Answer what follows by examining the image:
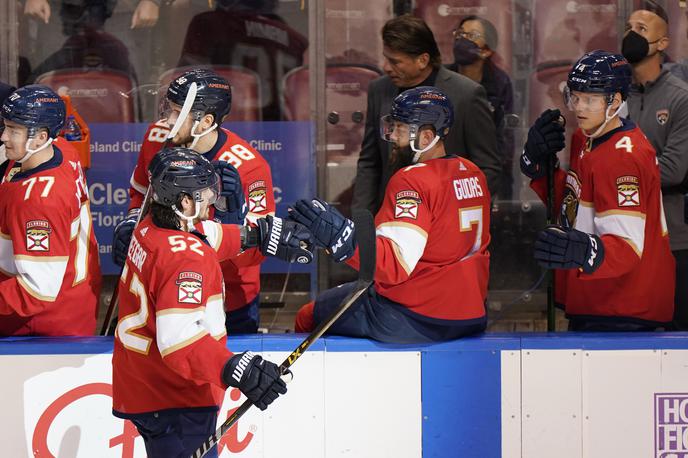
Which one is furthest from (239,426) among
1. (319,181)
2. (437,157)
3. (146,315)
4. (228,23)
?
(228,23)

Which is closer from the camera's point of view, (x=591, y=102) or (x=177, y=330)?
(x=177, y=330)

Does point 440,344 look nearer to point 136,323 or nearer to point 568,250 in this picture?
point 568,250

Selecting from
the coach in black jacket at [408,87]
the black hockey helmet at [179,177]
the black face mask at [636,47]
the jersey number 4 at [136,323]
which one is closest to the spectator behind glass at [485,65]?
the coach in black jacket at [408,87]

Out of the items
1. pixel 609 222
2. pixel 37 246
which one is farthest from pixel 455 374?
pixel 37 246

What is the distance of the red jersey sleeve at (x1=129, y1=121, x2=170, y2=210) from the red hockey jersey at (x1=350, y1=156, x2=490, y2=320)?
0.98m

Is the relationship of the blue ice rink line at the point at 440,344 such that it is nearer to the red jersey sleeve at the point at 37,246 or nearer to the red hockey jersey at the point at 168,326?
the red jersey sleeve at the point at 37,246

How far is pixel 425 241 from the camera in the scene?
4566 millimetres

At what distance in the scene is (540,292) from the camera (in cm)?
656

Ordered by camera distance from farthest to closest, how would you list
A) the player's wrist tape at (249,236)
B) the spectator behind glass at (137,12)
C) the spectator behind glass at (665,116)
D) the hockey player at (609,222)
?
the spectator behind glass at (137,12)
the spectator behind glass at (665,116)
the hockey player at (609,222)
the player's wrist tape at (249,236)

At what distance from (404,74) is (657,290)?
1480 millimetres

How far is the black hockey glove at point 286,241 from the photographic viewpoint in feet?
13.7

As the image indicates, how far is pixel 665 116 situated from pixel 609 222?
1129mm

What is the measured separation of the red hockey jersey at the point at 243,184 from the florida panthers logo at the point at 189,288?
0.97m

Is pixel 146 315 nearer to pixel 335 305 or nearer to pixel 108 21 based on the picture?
pixel 335 305
